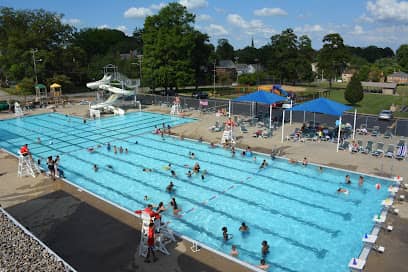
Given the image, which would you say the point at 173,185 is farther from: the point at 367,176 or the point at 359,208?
the point at 367,176

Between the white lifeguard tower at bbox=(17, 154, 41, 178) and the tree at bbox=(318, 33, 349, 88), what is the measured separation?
53.0m

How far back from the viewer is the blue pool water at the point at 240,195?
10.9 meters

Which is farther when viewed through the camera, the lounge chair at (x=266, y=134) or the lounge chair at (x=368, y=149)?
the lounge chair at (x=266, y=134)

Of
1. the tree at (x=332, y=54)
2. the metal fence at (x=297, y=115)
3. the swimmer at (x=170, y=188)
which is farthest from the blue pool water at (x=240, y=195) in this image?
the tree at (x=332, y=54)

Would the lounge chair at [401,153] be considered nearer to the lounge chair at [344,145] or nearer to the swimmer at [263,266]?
the lounge chair at [344,145]

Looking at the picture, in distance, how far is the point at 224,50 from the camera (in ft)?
418

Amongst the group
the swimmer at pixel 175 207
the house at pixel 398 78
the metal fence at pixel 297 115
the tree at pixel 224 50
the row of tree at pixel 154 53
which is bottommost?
the swimmer at pixel 175 207

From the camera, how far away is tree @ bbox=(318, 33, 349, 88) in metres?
57.2

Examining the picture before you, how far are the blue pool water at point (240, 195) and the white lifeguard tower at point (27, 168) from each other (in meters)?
1.62

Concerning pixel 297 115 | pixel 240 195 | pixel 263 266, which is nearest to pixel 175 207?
pixel 240 195

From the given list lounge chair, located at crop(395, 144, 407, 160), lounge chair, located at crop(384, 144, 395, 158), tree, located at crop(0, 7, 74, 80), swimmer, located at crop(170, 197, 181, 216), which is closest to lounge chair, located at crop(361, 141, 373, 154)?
lounge chair, located at crop(384, 144, 395, 158)

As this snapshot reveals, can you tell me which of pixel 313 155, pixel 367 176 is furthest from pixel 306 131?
pixel 367 176

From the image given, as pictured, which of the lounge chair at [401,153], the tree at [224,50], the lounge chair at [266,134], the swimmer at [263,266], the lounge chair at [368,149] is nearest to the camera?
the swimmer at [263,266]

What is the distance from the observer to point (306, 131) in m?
24.6
